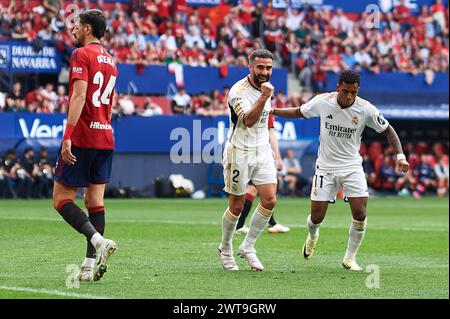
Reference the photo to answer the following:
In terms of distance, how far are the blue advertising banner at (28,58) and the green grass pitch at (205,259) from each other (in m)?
6.90

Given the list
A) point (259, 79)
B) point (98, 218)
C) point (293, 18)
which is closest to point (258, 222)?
point (259, 79)

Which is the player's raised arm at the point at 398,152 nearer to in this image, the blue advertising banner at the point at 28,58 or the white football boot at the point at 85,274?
the white football boot at the point at 85,274

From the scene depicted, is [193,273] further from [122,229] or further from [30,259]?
[122,229]

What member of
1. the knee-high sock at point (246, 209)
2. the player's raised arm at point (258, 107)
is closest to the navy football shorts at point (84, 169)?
the player's raised arm at point (258, 107)

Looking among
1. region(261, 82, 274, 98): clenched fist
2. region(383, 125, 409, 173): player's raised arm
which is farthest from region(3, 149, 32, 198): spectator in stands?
region(261, 82, 274, 98): clenched fist

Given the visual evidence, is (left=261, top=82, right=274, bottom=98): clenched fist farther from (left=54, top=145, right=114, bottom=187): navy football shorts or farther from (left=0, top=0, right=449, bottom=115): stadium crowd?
(left=0, top=0, right=449, bottom=115): stadium crowd

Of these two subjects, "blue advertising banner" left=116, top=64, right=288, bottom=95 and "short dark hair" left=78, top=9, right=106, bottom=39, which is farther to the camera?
"blue advertising banner" left=116, top=64, right=288, bottom=95

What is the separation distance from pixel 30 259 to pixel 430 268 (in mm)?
4370

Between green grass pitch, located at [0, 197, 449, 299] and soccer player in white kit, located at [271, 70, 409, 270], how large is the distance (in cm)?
55

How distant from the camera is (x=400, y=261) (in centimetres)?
1323

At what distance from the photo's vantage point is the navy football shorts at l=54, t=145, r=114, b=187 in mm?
10234

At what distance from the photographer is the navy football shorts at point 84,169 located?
10.2 metres

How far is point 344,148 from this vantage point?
12.3m
